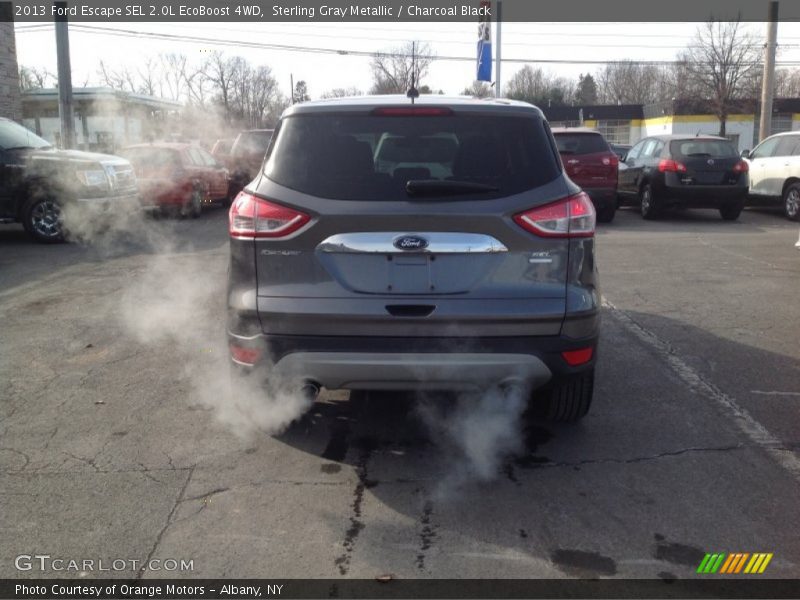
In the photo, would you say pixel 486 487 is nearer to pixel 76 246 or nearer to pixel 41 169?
pixel 76 246

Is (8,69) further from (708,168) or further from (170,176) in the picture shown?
(708,168)

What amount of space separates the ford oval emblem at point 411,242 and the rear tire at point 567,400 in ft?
3.54

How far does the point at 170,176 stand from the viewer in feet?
49.6

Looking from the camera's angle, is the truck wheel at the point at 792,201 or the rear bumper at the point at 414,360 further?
the truck wheel at the point at 792,201

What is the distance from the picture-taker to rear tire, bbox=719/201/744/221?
1445cm

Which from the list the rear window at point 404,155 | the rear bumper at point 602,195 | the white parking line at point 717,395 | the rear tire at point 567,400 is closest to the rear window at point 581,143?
the rear bumper at point 602,195

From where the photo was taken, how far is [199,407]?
471 centimetres

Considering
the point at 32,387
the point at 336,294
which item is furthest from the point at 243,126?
the point at 336,294

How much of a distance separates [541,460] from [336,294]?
1413 mm

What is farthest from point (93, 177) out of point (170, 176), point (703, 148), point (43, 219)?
point (703, 148)

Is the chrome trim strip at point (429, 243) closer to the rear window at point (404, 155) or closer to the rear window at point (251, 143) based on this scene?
the rear window at point (404, 155)

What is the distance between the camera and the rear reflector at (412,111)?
3817mm

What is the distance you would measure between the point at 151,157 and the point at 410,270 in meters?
13.2

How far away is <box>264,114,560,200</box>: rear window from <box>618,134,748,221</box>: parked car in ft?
37.2
